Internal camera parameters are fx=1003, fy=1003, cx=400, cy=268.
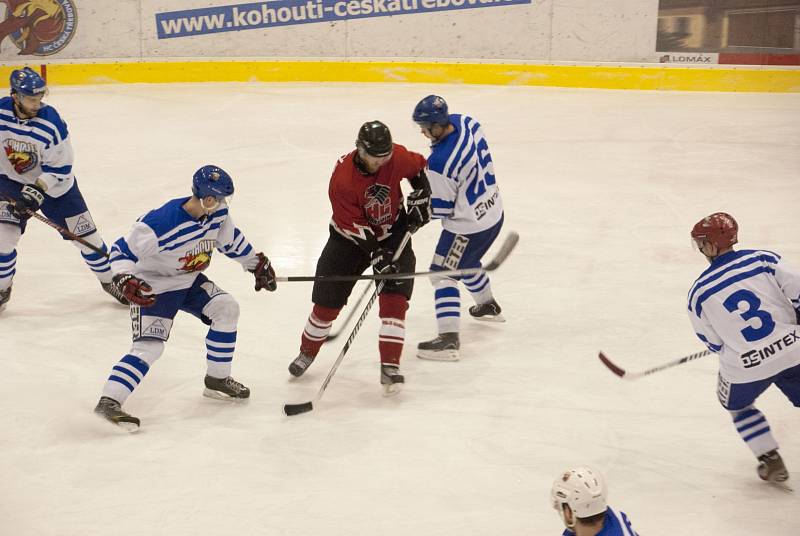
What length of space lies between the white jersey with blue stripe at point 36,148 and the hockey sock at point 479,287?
6.23 ft

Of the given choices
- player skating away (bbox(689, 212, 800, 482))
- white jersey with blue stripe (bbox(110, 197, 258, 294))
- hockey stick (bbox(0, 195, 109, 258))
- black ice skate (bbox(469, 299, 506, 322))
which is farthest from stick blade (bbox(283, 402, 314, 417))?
hockey stick (bbox(0, 195, 109, 258))

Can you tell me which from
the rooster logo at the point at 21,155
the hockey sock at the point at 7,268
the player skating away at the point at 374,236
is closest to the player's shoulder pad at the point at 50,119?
the rooster logo at the point at 21,155

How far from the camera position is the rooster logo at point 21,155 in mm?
4496

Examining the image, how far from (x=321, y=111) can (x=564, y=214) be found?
361cm

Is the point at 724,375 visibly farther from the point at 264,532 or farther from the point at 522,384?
the point at 264,532

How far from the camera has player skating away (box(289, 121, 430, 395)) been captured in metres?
3.69

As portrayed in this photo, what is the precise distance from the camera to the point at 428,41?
10617 mm

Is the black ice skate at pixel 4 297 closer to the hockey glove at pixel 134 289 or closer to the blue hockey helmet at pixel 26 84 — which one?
the blue hockey helmet at pixel 26 84

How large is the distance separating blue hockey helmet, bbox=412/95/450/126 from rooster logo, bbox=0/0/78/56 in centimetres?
742

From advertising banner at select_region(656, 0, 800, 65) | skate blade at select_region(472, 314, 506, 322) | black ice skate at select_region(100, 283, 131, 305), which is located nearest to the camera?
skate blade at select_region(472, 314, 506, 322)

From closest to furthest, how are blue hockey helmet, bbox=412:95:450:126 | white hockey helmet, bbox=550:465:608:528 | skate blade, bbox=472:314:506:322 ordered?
white hockey helmet, bbox=550:465:608:528, blue hockey helmet, bbox=412:95:450:126, skate blade, bbox=472:314:506:322

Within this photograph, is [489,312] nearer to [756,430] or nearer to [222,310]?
[222,310]

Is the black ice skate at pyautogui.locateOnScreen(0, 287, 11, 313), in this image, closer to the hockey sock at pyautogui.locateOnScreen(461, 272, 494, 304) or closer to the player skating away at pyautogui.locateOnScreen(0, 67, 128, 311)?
the player skating away at pyautogui.locateOnScreen(0, 67, 128, 311)

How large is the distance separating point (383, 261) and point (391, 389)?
0.49 m
